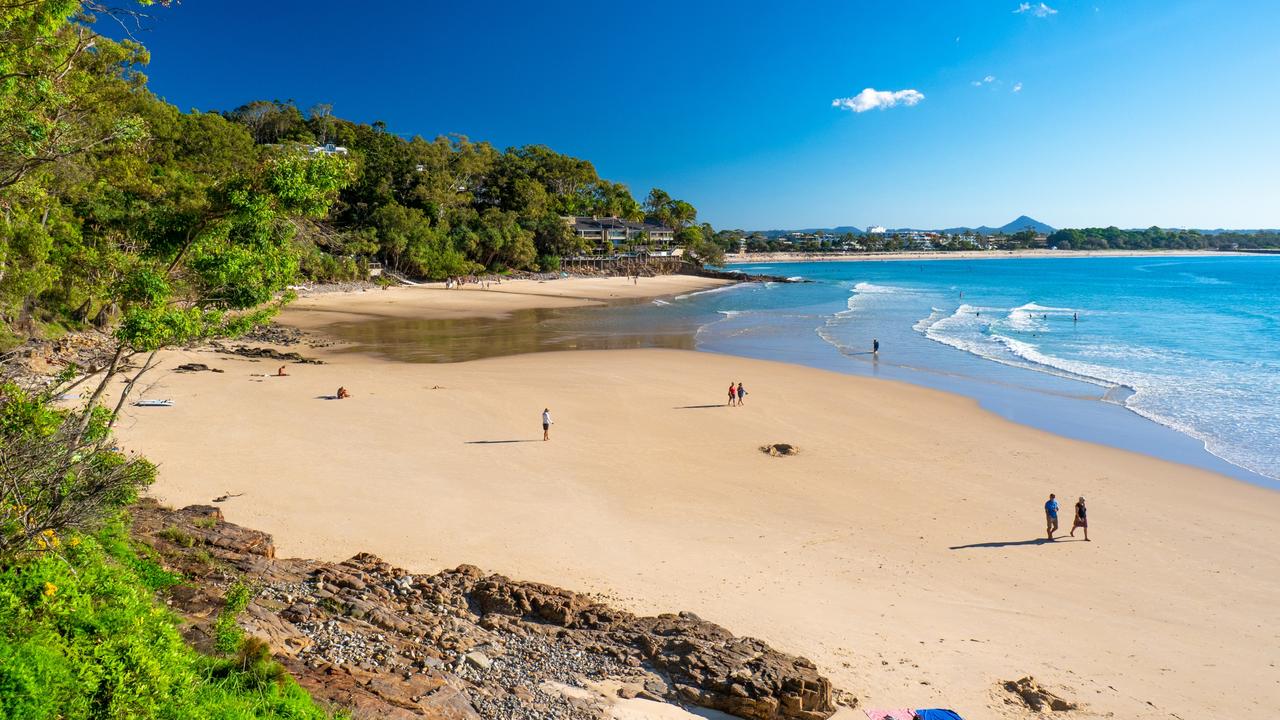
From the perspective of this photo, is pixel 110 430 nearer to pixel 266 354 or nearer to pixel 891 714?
pixel 891 714

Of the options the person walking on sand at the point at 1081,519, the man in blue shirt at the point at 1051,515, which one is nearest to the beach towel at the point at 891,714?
the man in blue shirt at the point at 1051,515

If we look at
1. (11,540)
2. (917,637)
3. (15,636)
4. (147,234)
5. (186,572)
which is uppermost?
(147,234)

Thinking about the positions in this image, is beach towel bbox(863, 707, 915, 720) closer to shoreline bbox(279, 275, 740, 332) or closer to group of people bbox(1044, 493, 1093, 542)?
group of people bbox(1044, 493, 1093, 542)

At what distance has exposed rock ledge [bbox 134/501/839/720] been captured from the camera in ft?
22.9

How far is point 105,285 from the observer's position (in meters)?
8.16

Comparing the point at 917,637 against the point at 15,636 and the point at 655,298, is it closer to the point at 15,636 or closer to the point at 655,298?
the point at 15,636

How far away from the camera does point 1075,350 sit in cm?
3684

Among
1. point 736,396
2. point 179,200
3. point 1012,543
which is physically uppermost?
point 179,200

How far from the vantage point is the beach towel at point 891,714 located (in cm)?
773

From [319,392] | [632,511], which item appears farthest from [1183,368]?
[319,392]

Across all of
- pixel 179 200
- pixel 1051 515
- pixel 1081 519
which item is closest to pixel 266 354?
pixel 179 200

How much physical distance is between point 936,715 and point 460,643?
209 inches

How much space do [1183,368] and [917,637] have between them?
96.7 ft

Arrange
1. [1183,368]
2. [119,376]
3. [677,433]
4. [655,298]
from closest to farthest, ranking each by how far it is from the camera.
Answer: [677,433], [119,376], [1183,368], [655,298]
